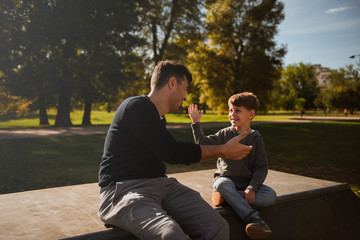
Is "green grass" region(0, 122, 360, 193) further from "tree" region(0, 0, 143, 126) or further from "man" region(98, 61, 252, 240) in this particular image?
"tree" region(0, 0, 143, 126)

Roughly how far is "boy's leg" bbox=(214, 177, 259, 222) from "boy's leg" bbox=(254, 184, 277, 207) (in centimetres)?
17

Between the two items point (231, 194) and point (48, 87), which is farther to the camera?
point (48, 87)

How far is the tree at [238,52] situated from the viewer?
26.6m

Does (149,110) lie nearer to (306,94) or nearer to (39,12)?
(39,12)

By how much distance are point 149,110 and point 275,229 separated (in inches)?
76.8

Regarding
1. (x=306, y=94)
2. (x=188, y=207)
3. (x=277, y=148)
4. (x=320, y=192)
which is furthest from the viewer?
(x=306, y=94)

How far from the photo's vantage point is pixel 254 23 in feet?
89.1

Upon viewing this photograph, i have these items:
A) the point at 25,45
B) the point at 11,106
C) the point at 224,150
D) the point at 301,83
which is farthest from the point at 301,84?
the point at 224,150

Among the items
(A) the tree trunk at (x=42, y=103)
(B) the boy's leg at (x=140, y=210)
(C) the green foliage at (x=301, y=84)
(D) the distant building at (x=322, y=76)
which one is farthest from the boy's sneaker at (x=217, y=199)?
(D) the distant building at (x=322, y=76)

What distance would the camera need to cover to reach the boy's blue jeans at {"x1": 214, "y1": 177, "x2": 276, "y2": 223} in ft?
9.55

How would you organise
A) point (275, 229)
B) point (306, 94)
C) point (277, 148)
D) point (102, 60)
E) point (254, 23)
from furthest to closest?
1. point (306, 94)
2. point (254, 23)
3. point (102, 60)
4. point (277, 148)
5. point (275, 229)

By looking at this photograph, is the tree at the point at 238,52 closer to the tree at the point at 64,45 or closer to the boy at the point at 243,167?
the tree at the point at 64,45

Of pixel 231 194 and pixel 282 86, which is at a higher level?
pixel 282 86


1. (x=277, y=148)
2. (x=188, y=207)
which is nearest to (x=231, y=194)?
(x=188, y=207)
